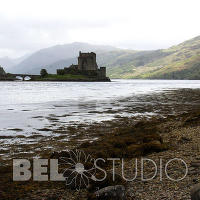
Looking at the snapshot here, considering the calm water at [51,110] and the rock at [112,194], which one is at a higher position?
the rock at [112,194]

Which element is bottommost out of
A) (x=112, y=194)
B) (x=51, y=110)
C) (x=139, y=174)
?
(x=51, y=110)

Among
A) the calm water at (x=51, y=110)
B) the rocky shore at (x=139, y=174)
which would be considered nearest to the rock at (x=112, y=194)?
the rocky shore at (x=139, y=174)

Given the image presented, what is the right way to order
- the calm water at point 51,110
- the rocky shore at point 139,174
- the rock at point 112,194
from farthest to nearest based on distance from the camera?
1. the calm water at point 51,110
2. the rocky shore at point 139,174
3. the rock at point 112,194

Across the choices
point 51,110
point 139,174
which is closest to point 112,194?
point 139,174

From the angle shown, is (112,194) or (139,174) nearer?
(112,194)

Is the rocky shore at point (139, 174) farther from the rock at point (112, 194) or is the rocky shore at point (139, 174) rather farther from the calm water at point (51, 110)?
the calm water at point (51, 110)

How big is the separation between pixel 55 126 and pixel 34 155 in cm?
894

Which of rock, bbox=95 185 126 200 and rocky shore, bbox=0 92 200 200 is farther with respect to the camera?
rocky shore, bbox=0 92 200 200

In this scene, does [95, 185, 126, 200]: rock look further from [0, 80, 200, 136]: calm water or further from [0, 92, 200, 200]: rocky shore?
[0, 80, 200, 136]: calm water

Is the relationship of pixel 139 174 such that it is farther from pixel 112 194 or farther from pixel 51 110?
pixel 51 110

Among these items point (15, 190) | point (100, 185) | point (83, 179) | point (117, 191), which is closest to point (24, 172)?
point (15, 190)

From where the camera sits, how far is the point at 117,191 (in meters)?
6.78

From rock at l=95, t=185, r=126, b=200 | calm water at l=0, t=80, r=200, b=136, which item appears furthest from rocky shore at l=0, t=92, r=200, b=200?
calm water at l=0, t=80, r=200, b=136

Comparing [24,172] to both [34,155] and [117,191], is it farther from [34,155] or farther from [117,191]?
[117,191]
